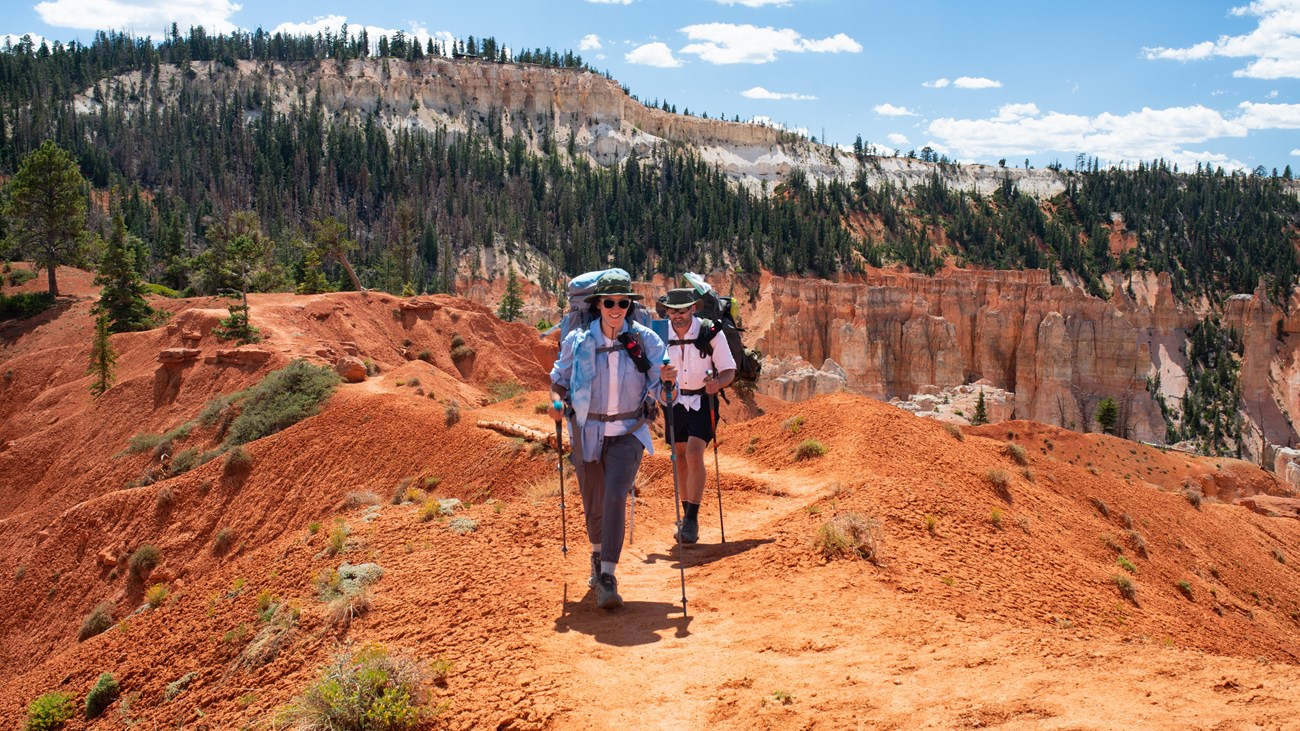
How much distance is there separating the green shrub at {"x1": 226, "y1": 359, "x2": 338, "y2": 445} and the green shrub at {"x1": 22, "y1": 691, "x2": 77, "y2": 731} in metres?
10.2

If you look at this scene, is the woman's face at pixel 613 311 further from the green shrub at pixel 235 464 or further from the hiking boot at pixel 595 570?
the green shrub at pixel 235 464

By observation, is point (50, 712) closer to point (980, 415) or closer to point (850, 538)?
point (850, 538)

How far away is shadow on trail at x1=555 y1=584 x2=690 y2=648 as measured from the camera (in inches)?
223

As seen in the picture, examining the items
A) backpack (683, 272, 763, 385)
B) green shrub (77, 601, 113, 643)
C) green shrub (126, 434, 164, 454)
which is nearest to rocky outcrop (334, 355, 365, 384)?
green shrub (126, 434, 164, 454)

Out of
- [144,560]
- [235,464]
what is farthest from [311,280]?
[144,560]

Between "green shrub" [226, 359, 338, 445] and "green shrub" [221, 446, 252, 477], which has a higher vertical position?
"green shrub" [226, 359, 338, 445]

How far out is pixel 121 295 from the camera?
106ft

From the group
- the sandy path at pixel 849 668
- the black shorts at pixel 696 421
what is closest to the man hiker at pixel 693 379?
the black shorts at pixel 696 421

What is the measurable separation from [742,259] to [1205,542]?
7438 centimetres

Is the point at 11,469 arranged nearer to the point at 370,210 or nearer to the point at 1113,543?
the point at 1113,543

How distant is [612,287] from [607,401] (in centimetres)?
84

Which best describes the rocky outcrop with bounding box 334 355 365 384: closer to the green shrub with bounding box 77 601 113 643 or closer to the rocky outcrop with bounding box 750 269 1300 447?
the green shrub with bounding box 77 601 113 643

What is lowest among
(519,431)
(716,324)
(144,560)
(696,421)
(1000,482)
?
(144,560)

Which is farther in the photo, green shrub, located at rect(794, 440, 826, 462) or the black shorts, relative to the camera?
green shrub, located at rect(794, 440, 826, 462)
